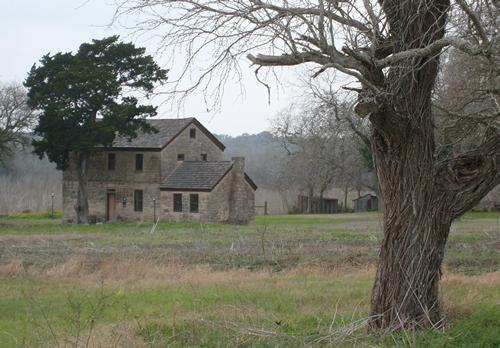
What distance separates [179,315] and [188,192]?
39476 millimetres

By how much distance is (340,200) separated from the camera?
292ft

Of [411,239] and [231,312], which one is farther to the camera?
[231,312]

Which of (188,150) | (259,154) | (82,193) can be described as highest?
(259,154)

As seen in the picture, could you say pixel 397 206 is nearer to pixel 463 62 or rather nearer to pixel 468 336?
pixel 468 336

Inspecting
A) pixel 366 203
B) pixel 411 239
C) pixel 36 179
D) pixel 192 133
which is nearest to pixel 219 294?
pixel 411 239

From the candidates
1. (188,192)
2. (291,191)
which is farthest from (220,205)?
(291,191)

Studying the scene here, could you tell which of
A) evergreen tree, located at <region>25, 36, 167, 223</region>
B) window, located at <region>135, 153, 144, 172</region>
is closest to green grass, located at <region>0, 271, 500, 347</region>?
evergreen tree, located at <region>25, 36, 167, 223</region>

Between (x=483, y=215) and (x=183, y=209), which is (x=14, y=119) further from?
(x=483, y=215)

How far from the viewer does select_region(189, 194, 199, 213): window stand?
50216 mm

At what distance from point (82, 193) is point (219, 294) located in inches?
1553

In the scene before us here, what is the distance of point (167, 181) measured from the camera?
52062 mm

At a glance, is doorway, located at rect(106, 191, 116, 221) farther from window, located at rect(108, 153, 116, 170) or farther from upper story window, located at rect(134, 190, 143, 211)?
upper story window, located at rect(134, 190, 143, 211)

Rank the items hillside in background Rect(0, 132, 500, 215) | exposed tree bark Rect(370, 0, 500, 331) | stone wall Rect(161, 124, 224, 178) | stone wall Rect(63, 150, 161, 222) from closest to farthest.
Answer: exposed tree bark Rect(370, 0, 500, 331)
stone wall Rect(63, 150, 161, 222)
stone wall Rect(161, 124, 224, 178)
hillside in background Rect(0, 132, 500, 215)

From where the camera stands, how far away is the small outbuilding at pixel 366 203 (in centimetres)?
7791
